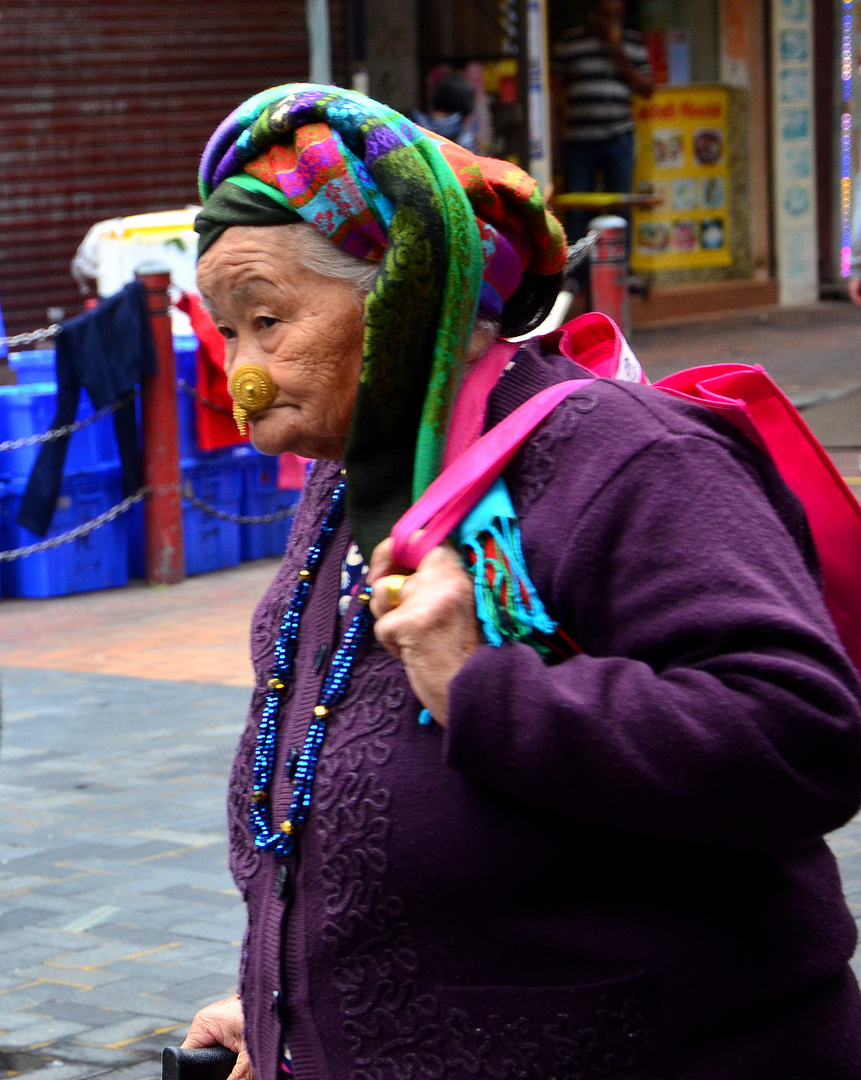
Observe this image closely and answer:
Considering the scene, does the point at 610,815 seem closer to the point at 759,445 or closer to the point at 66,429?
the point at 759,445

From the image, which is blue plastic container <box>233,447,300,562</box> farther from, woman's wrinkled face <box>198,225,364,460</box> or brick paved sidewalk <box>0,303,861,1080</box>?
woman's wrinkled face <box>198,225,364,460</box>

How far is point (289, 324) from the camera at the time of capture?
170cm

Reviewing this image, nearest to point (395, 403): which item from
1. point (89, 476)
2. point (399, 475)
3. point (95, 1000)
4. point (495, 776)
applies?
point (399, 475)

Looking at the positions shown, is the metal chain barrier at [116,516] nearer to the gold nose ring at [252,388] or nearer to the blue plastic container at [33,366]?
the blue plastic container at [33,366]

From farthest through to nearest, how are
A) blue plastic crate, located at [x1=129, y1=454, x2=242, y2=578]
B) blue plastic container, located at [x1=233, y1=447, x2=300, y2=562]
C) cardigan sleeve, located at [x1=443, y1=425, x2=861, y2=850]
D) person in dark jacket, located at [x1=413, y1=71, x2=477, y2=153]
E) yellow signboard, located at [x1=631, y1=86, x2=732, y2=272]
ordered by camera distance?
yellow signboard, located at [x1=631, y1=86, x2=732, y2=272]
person in dark jacket, located at [x1=413, y1=71, x2=477, y2=153]
blue plastic container, located at [x1=233, y1=447, x2=300, y2=562]
blue plastic crate, located at [x1=129, y1=454, x2=242, y2=578]
cardigan sleeve, located at [x1=443, y1=425, x2=861, y2=850]

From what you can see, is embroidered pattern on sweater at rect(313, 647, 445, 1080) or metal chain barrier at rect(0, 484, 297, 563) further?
metal chain barrier at rect(0, 484, 297, 563)

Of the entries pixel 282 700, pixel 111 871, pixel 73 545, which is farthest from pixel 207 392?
pixel 282 700

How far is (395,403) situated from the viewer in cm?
162

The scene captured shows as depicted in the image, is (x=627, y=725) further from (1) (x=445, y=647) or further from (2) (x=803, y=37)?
(2) (x=803, y=37)

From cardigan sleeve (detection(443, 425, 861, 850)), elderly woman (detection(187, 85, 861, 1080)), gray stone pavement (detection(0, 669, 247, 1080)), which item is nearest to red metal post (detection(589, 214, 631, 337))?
gray stone pavement (detection(0, 669, 247, 1080))

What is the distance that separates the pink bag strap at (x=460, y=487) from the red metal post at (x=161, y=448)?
6.60 meters

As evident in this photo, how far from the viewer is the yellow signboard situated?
15.9m

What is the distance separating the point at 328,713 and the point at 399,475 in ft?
0.84

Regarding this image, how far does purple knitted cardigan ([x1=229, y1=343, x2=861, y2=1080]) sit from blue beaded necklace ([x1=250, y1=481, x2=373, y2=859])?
0.02 meters
